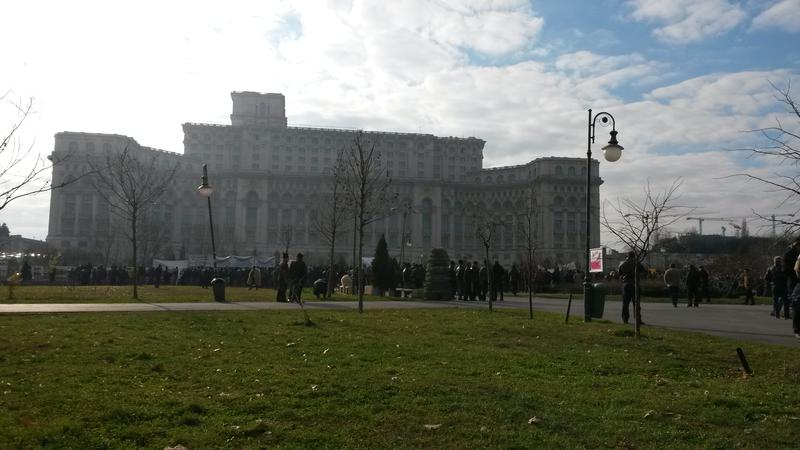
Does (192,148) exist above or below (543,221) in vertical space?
above

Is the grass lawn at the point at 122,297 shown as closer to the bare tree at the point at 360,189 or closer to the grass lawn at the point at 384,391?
the bare tree at the point at 360,189

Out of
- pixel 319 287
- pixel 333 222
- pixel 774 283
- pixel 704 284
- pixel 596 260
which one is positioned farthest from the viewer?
pixel 333 222

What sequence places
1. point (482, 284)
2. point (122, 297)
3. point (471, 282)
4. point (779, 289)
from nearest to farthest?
point (779, 289) → point (122, 297) → point (471, 282) → point (482, 284)

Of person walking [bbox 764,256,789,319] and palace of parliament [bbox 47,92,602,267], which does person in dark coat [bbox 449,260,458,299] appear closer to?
person walking [bbox 764,256,789,319]

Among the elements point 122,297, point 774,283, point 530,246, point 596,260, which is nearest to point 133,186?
Answer: point 122,297

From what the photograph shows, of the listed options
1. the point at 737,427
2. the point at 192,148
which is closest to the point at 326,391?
the point at 737,427

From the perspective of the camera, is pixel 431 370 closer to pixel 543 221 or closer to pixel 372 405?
pixel 372 405

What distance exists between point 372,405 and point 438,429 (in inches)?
39.9

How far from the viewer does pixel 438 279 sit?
29016 millimetres

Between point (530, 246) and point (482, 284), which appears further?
point (482, 284)

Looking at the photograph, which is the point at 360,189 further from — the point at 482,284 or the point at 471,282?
the point at 482,284

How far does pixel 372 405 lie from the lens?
22.0 feet

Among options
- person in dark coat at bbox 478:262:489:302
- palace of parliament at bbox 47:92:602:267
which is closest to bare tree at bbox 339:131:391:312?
person in dark coat at bbox 478:262:489:302

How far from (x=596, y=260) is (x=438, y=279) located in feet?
39.9
